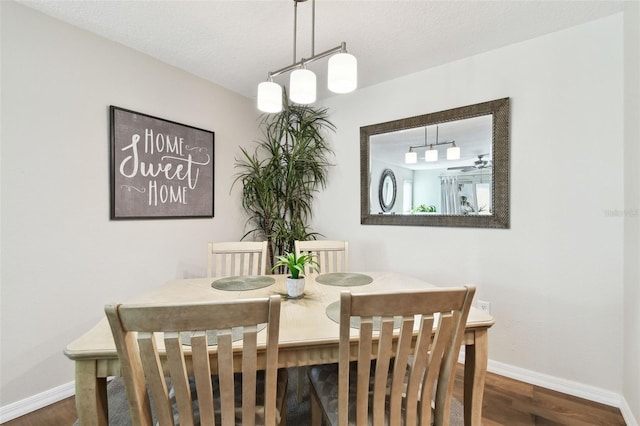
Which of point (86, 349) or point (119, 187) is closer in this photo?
point (86, 349)

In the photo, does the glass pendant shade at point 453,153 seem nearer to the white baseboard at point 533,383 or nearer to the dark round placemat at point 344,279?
the dark round placemat at point 344,279

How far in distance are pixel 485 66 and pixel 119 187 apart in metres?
2.86

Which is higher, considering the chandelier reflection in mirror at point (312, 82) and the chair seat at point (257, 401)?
the chandelier reflection in mirror at point (312, 82)

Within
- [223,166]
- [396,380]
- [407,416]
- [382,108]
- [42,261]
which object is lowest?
[407,416]

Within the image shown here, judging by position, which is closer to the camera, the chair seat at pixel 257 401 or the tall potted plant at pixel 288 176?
the chair seat at pixel 257 401

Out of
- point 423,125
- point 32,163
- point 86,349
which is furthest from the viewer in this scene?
point 423,125

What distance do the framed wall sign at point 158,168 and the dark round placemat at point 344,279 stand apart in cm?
145

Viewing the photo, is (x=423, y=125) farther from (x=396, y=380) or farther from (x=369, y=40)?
(x=396, y=380)

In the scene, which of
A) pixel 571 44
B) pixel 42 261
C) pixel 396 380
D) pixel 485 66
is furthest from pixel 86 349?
pixel 571 44

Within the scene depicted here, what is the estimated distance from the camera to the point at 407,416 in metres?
1.01

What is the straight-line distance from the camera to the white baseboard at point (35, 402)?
166cm

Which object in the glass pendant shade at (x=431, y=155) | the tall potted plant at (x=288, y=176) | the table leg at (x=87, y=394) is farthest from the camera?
the tall potted plant at (x=288, y=176)

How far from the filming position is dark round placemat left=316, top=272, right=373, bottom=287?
1783 mm

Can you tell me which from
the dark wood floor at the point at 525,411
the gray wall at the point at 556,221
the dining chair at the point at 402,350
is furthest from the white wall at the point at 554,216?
Result: the dining chair at the point at 402,350
